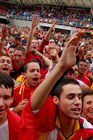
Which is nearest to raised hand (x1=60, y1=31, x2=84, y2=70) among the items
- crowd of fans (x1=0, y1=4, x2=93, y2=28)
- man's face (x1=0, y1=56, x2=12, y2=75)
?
man's face (x1=0, y1=56, x2=12, y2=75)

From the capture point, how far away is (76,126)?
1.49 metres

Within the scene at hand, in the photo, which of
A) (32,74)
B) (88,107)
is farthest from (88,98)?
(32,74)

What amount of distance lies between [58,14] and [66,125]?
30.7 m

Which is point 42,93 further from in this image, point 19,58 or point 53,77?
point 19,58

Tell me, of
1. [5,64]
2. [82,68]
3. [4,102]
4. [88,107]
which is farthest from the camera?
[82,68]

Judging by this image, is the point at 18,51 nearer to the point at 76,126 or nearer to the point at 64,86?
the point at 64,86

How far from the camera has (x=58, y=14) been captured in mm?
29938

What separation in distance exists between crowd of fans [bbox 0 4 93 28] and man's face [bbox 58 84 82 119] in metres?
23.5

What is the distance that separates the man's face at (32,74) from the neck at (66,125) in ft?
2.83

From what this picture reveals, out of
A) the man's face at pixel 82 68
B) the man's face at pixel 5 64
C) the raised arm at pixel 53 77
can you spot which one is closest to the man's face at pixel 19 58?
the man's face at pixel 5 64

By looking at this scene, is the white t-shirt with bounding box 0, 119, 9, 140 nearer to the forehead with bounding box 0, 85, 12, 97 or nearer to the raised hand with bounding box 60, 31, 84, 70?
the forehead with bounding box 0, 85, 12, 97

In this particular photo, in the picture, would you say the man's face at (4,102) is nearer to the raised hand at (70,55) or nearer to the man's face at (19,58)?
the raised hand at (70,55)

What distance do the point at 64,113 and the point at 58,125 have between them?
0.39ft

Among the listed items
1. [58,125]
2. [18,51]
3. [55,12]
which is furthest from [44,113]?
[55,12]
